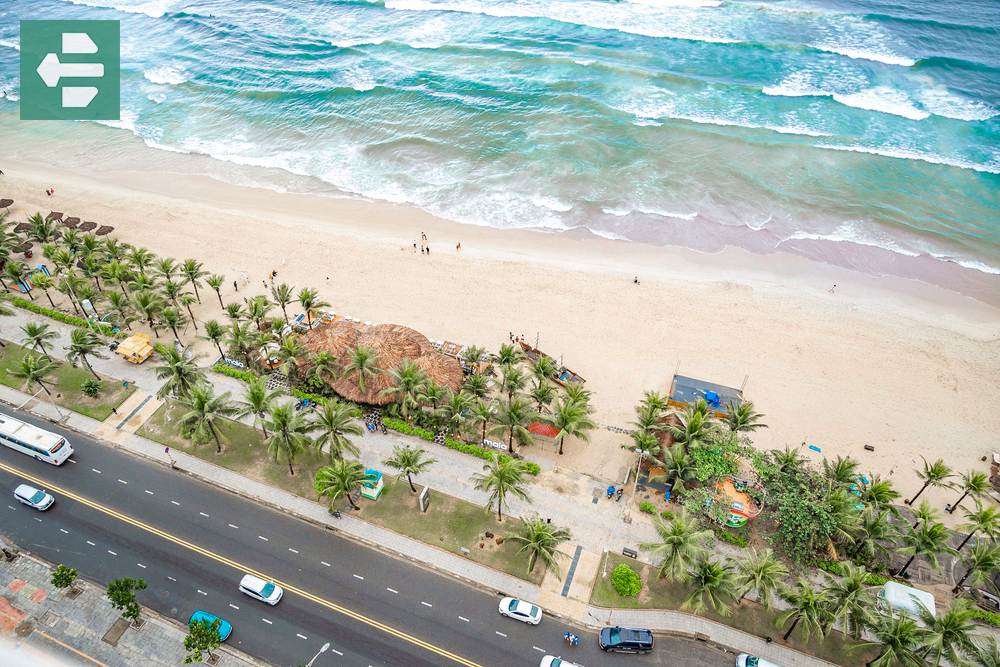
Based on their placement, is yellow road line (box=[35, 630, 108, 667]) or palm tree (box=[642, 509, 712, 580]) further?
palm tree (box=[642, 509, 712, 580])

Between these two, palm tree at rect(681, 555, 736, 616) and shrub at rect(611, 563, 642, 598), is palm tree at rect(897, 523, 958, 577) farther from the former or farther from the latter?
shrub at rect(611, 563, 642, 598)

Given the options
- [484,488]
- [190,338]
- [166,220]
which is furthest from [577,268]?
[166,220]

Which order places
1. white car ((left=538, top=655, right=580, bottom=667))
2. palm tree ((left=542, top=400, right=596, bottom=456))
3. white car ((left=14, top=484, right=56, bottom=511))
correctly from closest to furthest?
white car ((left=538, top=655, right=580, bottom=667)) → white car ((left=14, top=484, right=56, bottom=511)) → palm tree ((left=542, top=400, right=596, bottom=456))

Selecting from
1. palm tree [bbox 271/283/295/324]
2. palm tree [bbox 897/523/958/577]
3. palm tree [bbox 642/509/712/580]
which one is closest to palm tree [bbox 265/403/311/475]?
palm tree [bbox 271/283/295/324]

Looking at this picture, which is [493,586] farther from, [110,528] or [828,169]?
[828,169]

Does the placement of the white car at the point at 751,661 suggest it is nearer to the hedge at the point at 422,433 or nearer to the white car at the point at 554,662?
the white car at the point at 554,662

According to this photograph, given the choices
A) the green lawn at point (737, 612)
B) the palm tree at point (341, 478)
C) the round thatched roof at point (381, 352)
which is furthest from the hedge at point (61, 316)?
the green lawn at point (737, 612)
